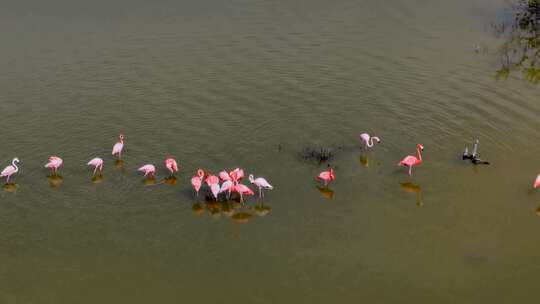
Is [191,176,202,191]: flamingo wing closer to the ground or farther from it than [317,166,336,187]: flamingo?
closer to the ground

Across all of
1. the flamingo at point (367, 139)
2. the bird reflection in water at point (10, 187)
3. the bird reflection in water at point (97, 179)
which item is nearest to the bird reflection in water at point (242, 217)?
the bird reflection in water at point (97, 179)

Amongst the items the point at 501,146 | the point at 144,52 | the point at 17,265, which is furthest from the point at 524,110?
the point at 17,265

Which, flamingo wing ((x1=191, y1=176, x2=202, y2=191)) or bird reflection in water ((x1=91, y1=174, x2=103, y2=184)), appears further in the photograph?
bird reflection in water ((x1=91, y1=174, x2=103, y2=184))

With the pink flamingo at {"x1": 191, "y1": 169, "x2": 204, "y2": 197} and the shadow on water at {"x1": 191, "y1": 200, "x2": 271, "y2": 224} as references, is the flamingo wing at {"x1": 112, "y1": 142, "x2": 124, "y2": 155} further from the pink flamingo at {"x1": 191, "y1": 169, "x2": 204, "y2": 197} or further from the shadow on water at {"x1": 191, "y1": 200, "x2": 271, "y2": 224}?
the shadow on water at {"x1": 191, "y1": 200, "x2": 271, "y2": 224}

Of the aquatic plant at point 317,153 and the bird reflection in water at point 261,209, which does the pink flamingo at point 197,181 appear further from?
the aquatic plant at point 317,153

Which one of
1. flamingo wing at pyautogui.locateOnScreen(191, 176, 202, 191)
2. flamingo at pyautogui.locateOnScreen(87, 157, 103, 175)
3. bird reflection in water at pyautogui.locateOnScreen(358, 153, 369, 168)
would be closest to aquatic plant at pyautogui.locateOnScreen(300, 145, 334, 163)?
bird reflection in water at pyautogui.locateOnScreen(358, 153, 369, 168)

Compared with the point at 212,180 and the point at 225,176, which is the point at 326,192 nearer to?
the point at 225,176

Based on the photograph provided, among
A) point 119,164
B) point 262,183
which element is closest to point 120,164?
point 119,164
